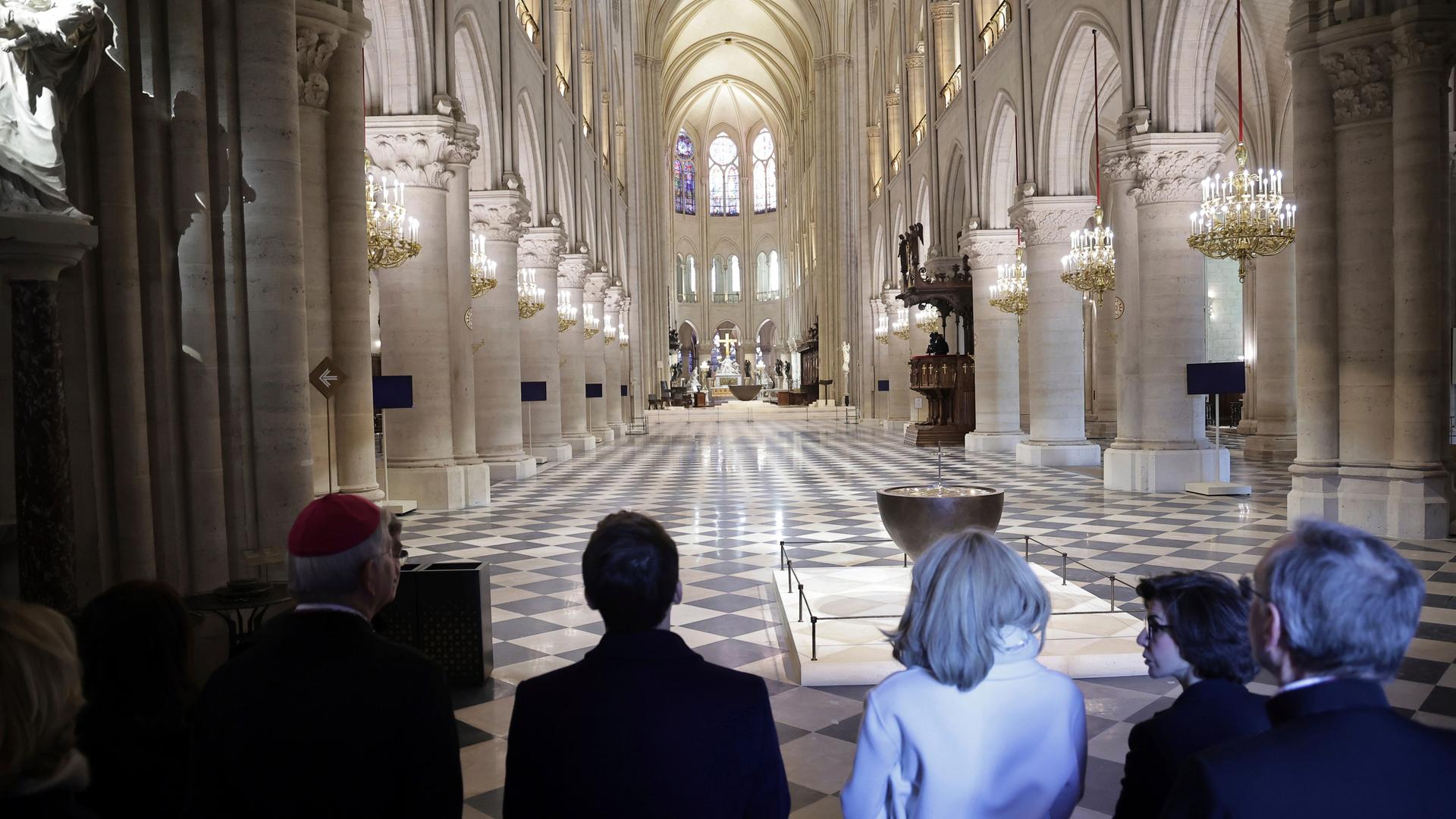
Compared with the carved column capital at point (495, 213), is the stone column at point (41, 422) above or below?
below

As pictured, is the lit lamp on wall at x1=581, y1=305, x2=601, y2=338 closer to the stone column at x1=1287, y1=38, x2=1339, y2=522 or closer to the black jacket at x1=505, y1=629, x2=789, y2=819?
the stone column at x1=1287, y1=38, x2=1339, y2=522

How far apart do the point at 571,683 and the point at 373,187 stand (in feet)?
33.1

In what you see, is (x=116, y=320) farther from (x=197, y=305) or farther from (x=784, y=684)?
(x=784, y=684)

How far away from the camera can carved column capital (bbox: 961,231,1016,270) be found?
19.5 meters

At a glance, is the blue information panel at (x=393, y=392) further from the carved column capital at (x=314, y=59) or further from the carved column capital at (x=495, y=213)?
the carved column capital at (x=495, y=213)

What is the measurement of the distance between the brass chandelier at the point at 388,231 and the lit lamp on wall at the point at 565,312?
9323 millimetres

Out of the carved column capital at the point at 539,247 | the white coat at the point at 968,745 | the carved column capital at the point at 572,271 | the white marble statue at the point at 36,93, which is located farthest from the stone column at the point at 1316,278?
the carved column capital at the point at 572,271

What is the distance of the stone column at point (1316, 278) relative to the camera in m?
9.32

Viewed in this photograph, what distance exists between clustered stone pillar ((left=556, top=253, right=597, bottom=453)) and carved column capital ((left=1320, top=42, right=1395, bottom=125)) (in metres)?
15.6

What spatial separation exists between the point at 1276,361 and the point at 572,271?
14.2m

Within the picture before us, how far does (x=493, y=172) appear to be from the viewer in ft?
50.2

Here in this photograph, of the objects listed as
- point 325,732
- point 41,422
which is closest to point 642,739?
point 325,732

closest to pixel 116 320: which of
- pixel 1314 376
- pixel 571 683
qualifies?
pixel 571 683

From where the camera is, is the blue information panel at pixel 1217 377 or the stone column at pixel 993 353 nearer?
the blue information panel at pixel 1217 377
